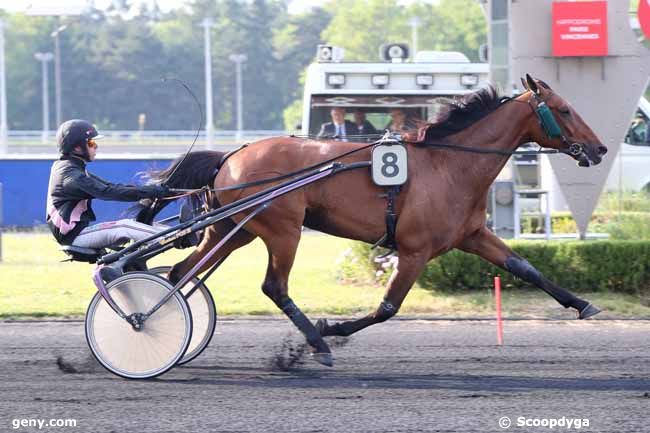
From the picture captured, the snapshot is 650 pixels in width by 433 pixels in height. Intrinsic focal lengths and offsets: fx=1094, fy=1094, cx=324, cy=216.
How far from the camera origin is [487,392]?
5957mm

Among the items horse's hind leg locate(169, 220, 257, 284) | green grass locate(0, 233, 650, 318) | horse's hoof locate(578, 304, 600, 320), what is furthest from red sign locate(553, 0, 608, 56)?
horse's hind leg locate(169, 220, 257, 284)

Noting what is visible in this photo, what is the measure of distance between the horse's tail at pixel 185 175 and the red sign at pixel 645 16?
5.10 metres

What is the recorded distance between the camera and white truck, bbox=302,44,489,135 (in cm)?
1362

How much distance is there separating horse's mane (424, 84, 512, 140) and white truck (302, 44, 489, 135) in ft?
21.4

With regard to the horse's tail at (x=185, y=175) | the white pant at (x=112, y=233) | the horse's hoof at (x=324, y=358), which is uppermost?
the horse's tail at (x=185, y=175)

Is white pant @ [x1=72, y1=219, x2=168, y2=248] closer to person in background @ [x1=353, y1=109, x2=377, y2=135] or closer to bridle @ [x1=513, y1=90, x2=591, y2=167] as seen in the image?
bridle @ [x1=513, y1=90, x2=591, y2=167]

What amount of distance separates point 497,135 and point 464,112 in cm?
26

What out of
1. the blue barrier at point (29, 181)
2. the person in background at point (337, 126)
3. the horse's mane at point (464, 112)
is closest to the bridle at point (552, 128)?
the horse's mane at point (464, 112)

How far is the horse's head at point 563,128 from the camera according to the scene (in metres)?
6.82

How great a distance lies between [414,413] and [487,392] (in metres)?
0.64

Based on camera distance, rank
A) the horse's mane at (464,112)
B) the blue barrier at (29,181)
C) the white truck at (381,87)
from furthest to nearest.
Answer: the blue barrier at (29,181) < the white truck at (381,87) < the horse's mane at (464,112)

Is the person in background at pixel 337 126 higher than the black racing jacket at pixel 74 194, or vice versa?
the person in background at pixel 337 126

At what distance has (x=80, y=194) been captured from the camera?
648 centimetres

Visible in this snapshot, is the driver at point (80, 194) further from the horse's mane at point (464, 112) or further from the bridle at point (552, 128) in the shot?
the bridle at point (552, 128)
